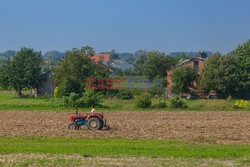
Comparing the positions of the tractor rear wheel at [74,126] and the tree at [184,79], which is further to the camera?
the tree at [184,79]

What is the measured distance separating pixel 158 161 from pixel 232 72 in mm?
53826

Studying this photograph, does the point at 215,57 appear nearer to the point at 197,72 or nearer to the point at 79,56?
the point at 197,72

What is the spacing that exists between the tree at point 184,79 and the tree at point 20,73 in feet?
68.4

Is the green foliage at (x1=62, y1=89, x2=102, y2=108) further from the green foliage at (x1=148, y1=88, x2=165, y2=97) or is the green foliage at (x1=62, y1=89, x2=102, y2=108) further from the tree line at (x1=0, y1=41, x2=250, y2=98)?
the green foliage at (x1=148, y1=88, x2=165, y2=97)

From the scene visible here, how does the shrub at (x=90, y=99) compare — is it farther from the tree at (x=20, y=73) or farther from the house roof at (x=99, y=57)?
the tree at (x=20, y=73)

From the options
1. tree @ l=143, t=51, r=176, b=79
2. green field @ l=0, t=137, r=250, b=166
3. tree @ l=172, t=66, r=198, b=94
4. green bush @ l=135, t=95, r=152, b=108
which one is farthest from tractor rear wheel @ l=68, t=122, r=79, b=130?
tree @ l=143, t=51, r=176, b=79

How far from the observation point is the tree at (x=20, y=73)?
7475cm

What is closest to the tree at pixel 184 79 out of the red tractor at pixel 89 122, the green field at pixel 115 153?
the red tractor at pixel 89 122

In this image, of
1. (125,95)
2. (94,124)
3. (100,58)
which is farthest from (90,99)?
Result: (100,58)

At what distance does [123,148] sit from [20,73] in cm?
5648

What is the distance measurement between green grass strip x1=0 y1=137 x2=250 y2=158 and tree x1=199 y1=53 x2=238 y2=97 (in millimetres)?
45432

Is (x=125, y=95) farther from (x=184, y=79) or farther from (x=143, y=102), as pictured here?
(x=143, y=102)

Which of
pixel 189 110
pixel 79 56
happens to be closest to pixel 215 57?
pixel 79 56

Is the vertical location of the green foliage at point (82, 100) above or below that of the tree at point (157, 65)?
below
